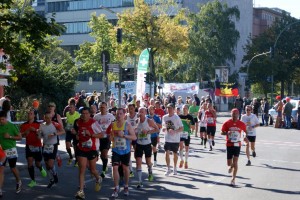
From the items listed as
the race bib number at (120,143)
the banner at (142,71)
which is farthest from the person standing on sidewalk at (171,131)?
the banner at (142,71)

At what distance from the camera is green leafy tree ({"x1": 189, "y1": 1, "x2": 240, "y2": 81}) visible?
234 ft

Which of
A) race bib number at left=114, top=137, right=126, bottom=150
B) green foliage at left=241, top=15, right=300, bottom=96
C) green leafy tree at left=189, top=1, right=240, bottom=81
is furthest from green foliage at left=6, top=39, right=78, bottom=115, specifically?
green foliage at left=241, top=15, right=300, bottom=96

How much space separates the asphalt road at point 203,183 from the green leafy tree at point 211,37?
170 ft

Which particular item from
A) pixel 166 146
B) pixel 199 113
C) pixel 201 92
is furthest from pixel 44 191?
pixel 201 92

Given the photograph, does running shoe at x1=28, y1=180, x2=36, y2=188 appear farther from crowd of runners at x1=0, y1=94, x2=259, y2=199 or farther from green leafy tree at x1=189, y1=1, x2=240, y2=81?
green leafy tree at x1=189, y1=1, x2=240, y2=81

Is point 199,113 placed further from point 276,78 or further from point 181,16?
point 276,78

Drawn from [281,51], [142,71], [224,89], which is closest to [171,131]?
[142,71]

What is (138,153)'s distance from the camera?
13.4 metres

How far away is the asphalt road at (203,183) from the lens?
12065 mm

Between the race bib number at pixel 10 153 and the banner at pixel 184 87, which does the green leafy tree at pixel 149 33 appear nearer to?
the banner at pixel 184 87

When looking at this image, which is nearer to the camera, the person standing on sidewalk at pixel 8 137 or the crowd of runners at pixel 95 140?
the crowd of runners at pixel 95 140

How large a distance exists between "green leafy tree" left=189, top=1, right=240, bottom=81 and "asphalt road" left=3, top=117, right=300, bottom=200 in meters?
51.9

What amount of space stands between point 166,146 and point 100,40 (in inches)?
1979

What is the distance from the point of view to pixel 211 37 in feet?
236
